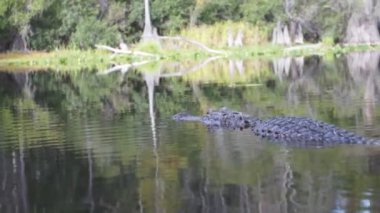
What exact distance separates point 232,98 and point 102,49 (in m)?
28.2

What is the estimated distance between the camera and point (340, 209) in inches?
341

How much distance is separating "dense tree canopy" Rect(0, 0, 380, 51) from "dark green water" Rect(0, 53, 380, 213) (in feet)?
81.5

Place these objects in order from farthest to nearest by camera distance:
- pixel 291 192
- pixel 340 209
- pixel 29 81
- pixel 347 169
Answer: pixel 29 81 → pixel 347 169 → pixel 291 192 → pixel 340 209

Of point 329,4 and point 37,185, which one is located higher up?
point 329,4

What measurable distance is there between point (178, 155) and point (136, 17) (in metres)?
41.4

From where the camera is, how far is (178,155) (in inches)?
498

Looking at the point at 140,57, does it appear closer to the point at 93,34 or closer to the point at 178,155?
the point at 93,34

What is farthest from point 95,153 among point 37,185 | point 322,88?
point 322,88

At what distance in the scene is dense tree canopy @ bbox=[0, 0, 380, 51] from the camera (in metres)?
50.6

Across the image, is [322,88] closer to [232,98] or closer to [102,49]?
[232,98]

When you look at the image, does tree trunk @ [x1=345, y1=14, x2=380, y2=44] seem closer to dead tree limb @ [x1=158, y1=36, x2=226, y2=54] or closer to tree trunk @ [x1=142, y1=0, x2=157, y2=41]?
dead tree limb @ [x1=158, y1=36, x2=226, y2=54]

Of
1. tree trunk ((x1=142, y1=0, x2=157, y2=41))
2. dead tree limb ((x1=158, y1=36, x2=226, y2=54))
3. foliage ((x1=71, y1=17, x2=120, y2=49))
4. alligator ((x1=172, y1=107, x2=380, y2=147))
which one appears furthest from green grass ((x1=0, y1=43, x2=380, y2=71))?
alligator ((x1=172, y1=107, x2=380, y2=147))

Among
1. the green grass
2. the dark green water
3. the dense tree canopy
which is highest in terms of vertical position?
the dense tree canopy

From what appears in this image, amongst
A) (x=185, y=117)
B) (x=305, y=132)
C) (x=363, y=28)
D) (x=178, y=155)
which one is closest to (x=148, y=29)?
(x=363, y=28)
